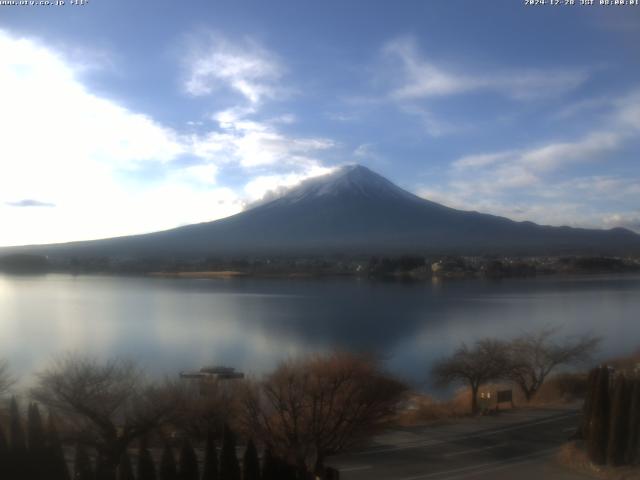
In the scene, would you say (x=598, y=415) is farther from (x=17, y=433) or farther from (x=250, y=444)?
(x=17, y=433)

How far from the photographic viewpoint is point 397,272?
36125mm

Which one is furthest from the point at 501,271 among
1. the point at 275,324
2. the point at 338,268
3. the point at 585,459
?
the point at 585,459

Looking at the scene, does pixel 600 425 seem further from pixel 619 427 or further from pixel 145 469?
pixel 145 469

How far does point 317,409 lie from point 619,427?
219 centimetres

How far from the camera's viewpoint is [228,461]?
164 inches

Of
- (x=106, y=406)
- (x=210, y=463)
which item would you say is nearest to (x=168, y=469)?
(x=210, y=463)

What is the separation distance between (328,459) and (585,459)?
195 centimetres

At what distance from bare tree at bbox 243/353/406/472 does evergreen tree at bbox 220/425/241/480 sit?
58cm

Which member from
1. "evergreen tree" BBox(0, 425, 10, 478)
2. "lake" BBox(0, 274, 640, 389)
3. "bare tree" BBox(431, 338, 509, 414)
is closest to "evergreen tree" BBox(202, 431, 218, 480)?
"evergreen tree" BBox(0, 425, 10, 478)

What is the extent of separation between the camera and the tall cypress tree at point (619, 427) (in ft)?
16.2

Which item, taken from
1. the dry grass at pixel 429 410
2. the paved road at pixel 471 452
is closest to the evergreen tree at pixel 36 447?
the paved road at pixel 471 452

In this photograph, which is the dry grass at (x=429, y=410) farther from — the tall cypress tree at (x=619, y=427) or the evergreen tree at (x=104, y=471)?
the evergreen tree at (x=104, y=471)

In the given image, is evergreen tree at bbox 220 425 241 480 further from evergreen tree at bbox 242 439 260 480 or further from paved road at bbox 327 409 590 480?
paved road at bbox 327 409 590 480

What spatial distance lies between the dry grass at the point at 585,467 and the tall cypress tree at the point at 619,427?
0.09 m
